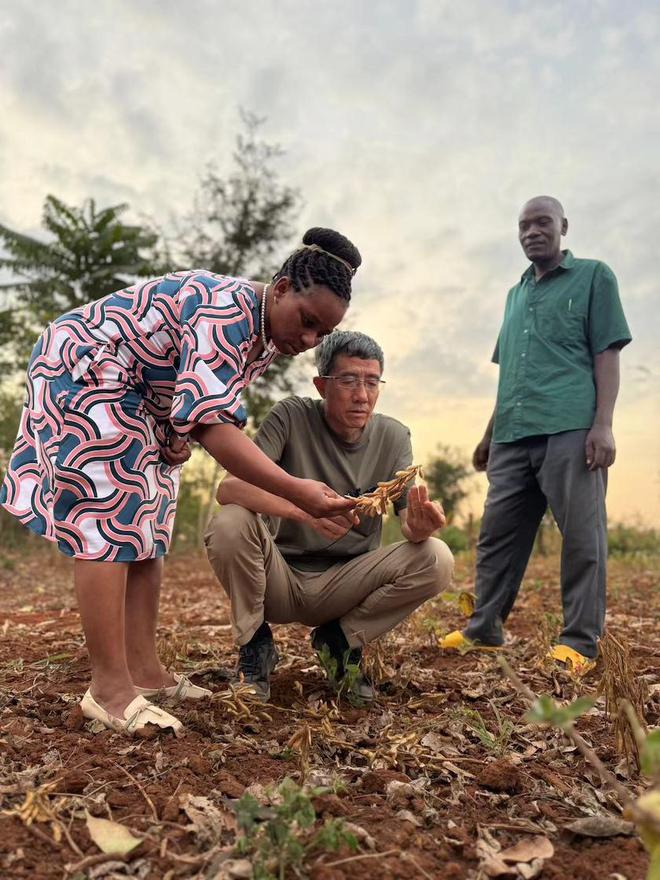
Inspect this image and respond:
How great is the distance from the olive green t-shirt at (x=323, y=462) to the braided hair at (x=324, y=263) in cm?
81

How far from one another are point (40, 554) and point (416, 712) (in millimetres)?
13466

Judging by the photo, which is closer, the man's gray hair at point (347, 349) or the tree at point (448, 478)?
the man's gray hair at point (347, 349)

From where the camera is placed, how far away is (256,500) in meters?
2.88

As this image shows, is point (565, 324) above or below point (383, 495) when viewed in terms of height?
above

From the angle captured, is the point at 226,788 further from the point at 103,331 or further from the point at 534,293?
the point at 534,293

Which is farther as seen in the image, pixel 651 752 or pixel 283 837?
pixel 283 837

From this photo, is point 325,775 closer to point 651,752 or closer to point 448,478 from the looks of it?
point 651,752

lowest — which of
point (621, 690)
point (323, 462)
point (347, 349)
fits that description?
point (621, 690)

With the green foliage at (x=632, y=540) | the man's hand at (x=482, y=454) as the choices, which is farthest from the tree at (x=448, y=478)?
the man's hand at (x=482, y=454)

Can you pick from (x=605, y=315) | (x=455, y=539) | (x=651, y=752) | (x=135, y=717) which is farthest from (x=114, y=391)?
(x=455, y=539)

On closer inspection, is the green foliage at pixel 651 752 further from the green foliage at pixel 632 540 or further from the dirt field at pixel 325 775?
the green foliage at pixel 632 540

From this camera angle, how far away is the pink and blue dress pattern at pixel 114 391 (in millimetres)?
2527

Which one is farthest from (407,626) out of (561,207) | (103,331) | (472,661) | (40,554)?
(40,554)

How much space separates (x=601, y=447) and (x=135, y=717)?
8.11ft
